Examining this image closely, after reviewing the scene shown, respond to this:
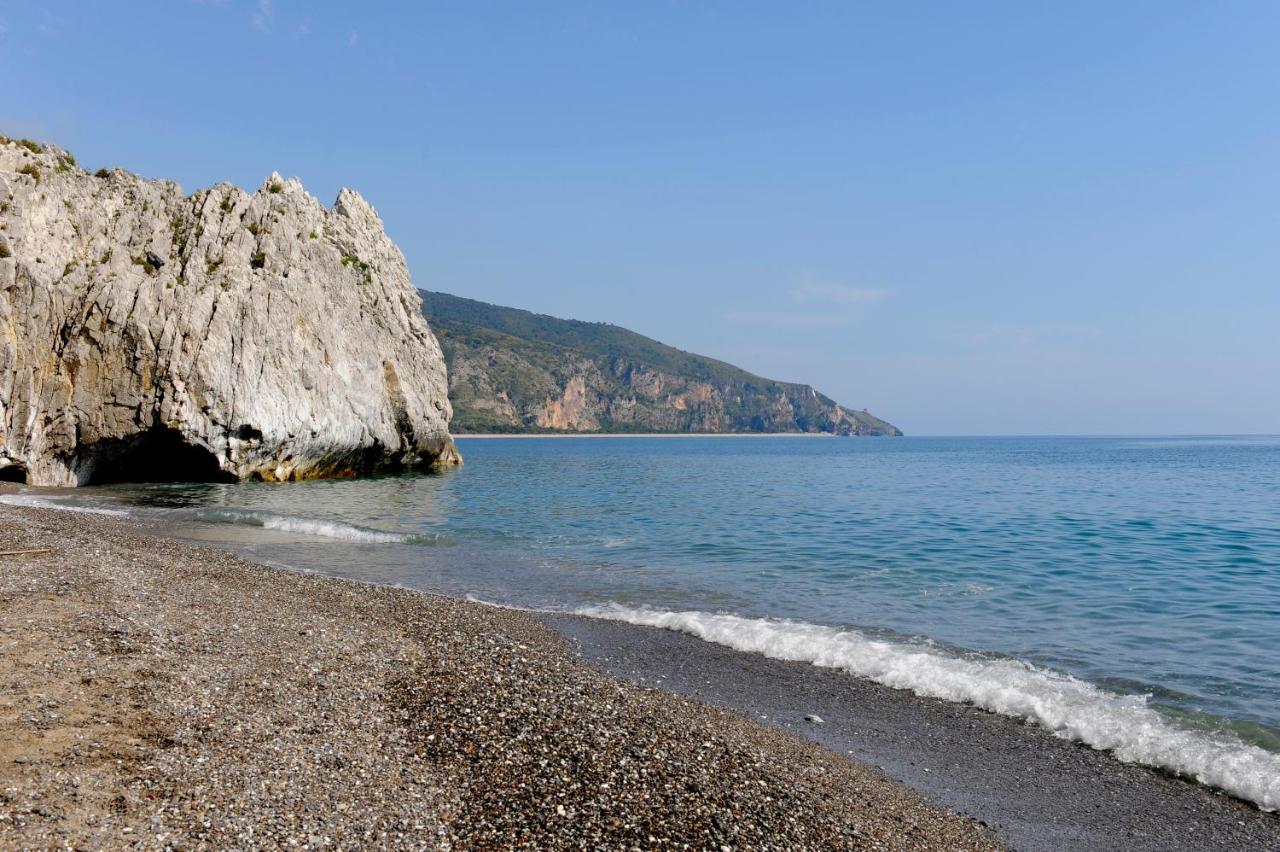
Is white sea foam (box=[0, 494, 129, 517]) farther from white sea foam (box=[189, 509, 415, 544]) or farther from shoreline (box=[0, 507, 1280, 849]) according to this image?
shoreline (box=[0, 507, 1280, 849])

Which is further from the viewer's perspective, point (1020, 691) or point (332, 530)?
point (332, 530)

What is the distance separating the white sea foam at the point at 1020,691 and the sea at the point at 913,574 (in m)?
0.04

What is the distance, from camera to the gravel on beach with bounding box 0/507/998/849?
6.75m

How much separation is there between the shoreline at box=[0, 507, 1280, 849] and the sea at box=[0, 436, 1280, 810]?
0.56 metres

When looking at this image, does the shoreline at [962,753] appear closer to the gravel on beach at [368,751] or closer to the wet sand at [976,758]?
the wet sand at [976,758]

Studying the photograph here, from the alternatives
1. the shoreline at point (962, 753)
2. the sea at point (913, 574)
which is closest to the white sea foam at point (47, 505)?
the sea at point (913, 574)

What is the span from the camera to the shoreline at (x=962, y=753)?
857 centimetres

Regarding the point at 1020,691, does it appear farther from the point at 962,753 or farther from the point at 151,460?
the point at 151,460

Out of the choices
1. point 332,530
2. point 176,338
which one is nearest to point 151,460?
point 176,338

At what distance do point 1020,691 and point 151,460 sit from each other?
155ft

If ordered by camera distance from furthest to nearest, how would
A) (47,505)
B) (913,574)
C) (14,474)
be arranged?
(14,474) < (47,505) < (913,574)

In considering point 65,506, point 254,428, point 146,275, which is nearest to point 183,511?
point 65,506

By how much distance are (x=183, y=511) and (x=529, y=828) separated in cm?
3220

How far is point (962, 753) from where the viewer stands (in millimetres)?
10508
